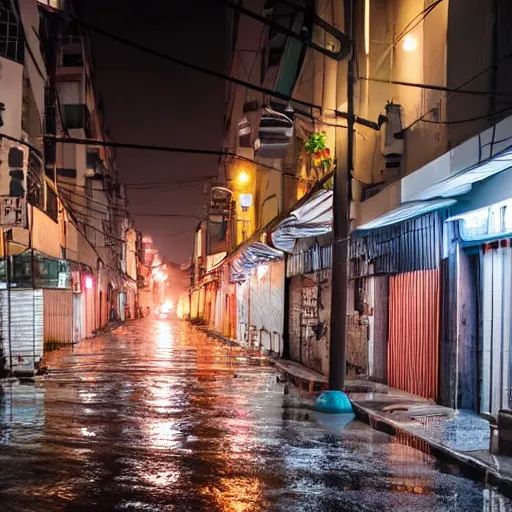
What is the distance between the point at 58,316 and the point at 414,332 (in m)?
18.6

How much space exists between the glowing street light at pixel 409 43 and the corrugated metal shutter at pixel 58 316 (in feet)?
56.0

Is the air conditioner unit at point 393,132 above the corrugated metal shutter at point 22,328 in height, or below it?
above

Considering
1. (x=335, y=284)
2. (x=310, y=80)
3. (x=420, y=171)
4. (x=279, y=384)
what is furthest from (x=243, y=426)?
(x=310, y=80)

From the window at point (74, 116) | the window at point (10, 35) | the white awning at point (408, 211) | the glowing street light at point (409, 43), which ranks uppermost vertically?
the window at point (74, 116)

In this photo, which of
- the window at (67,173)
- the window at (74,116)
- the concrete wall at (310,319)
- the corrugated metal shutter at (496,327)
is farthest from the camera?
the window at (74,116)

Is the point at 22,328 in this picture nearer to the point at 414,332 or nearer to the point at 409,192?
the point at 414,332

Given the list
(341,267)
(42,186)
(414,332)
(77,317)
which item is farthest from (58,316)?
(414,332)

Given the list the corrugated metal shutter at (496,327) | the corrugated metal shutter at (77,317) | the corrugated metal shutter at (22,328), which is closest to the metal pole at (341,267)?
the corrugated metal shutter at (496,327)

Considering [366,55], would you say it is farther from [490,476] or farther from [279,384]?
[490,476]

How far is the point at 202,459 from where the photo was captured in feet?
27.2

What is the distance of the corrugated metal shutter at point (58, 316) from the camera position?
2647 centimetres

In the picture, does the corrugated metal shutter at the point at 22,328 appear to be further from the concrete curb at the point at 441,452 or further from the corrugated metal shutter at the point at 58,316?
the concrete curb at the point at 441,452

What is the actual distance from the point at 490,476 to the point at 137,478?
12.9 feet

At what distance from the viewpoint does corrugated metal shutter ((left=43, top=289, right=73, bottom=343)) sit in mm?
26469
